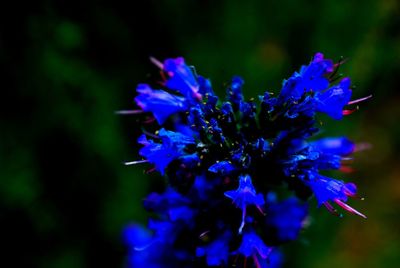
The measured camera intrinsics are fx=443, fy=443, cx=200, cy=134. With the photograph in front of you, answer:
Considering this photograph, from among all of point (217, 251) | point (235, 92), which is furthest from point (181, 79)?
point (217, 251)

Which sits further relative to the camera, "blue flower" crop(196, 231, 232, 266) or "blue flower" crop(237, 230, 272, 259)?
"blue flower" crop(196, 231, 232, 266)

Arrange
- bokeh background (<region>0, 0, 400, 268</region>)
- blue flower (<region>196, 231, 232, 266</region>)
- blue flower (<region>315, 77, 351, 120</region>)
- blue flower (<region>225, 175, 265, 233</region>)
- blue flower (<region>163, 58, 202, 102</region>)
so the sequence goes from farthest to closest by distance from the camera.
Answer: bokeh background (<region>0, 0, 400, 268</region>), blue flower (<region>163, 58, 202, 102</region>), blue flower (<region>196, 231, 232, 266</region>), blue flower (<region>315, 77, 351, 120</region>), blue flower (<region>225, 175, 265, 233</region>)

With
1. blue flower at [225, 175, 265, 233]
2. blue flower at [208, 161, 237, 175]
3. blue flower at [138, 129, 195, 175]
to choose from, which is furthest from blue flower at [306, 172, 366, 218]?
blue flower at [138, 129, 195, 175]

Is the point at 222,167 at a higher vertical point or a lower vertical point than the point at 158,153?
lower

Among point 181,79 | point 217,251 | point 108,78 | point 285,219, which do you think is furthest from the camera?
point 108,78

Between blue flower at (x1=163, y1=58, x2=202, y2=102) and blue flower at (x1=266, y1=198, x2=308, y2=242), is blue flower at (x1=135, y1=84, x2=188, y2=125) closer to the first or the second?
blue flower at (x1=163, y1=58, x2=202, y2=102)

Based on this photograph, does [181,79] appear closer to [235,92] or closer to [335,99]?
[235,92]
